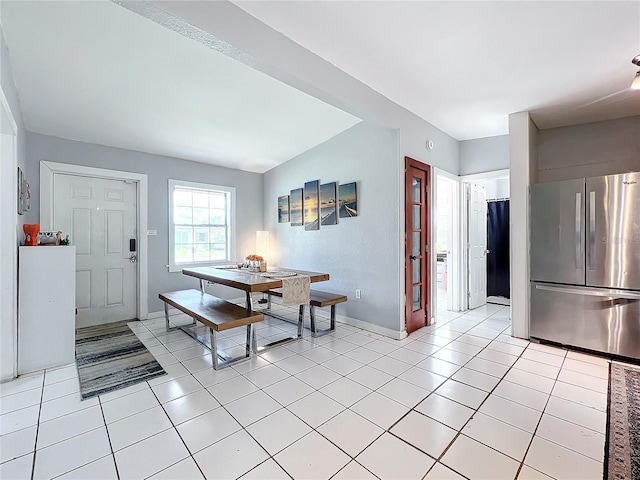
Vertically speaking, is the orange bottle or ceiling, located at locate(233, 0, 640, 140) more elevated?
ceiling, located at locate(233, 0, 640, 140)

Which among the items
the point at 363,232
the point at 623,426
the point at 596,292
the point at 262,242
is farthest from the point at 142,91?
the point at 596,292

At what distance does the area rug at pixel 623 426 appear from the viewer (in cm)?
152

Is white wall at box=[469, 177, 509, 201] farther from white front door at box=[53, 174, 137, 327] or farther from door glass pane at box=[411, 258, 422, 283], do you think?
white front door at box=[53, 174, 137, 327]

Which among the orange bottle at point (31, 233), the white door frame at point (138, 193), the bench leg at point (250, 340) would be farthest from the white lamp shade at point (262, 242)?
the orange bottle at point (31, 233)

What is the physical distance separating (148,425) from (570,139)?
17.9ft

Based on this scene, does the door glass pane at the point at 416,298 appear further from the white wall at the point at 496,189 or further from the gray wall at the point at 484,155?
the white wall at the point at 496,189

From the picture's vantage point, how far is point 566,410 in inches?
79.7

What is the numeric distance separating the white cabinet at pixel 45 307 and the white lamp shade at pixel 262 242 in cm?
291

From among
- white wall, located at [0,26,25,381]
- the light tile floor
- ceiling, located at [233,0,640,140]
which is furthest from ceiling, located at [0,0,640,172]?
the light tile floor

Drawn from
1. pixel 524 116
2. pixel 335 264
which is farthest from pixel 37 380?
pixel 524 116

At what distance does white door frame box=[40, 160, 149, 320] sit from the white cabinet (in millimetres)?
1218

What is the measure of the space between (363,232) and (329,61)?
6.68 feet

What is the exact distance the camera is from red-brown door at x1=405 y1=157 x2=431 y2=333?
3.61 meters

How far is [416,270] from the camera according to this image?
380cm
